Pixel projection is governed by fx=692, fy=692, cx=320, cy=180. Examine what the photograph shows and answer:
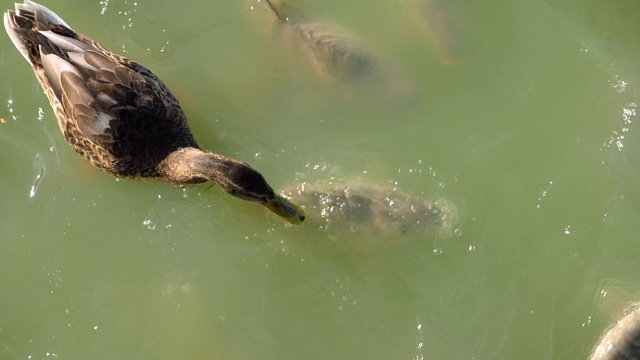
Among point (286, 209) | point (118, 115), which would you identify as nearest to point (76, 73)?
point (118, 115)

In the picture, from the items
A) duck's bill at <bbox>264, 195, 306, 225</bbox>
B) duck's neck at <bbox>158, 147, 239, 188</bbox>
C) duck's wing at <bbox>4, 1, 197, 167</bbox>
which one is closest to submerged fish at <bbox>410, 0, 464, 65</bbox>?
duck's bill at <bbox>264, 195, 306, 225</bbox>

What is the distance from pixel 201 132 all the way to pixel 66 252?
137 centimetres

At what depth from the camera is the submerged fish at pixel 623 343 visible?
4758 millimetres

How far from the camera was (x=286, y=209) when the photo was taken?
190 inches

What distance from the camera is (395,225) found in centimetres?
505

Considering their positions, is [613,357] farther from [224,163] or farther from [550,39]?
[224,163]

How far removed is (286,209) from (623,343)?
2497 mm

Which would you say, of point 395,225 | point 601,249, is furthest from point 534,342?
point 395,225

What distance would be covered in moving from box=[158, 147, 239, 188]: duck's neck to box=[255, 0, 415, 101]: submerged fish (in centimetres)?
116

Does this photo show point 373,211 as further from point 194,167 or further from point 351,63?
point 194,167

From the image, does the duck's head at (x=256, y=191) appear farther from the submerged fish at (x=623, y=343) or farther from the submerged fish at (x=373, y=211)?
the submerged fish at (x=623, y=343)

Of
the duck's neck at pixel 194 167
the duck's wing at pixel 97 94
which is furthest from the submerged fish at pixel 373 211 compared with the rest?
the duck's wing at pixel 97 94

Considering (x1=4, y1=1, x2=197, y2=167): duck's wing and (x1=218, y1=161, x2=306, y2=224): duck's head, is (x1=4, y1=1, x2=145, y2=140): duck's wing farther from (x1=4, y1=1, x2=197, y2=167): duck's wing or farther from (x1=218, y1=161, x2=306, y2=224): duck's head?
(x1=218, y1=161, x2=306, y2=224): duck's head

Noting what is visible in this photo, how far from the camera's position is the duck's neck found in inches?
188
